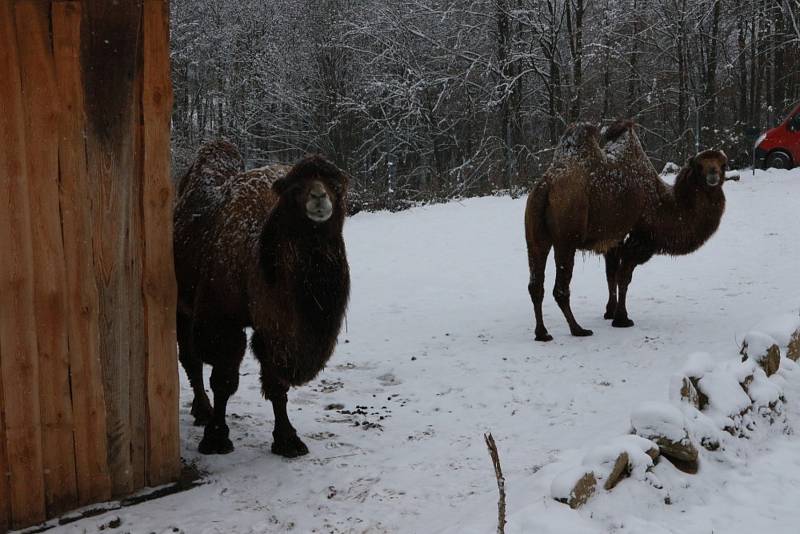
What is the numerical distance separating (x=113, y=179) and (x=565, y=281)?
494 centimetres

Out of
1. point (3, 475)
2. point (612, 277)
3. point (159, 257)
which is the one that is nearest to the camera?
point (3, 475)

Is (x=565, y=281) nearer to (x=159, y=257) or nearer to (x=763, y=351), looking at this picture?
(x=763, y=351)

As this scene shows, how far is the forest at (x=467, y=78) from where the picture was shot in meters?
24.8

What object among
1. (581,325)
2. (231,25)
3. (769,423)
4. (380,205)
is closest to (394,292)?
(581,325)

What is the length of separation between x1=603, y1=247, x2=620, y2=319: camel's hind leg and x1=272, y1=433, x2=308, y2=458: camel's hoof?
464 centimetres

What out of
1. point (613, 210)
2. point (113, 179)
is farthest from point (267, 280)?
point (613, 210)

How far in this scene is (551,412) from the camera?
544cm

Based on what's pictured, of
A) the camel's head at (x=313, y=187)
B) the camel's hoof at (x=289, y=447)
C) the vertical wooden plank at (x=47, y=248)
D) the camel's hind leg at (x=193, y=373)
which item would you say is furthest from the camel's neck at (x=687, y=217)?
the vertical wooden plank at (x=47, y=248)

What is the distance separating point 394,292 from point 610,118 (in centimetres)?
1827

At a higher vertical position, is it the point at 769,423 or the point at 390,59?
the point at 390,59

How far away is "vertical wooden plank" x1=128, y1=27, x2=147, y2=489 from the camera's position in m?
Result: 4.12

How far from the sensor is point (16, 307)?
360cm

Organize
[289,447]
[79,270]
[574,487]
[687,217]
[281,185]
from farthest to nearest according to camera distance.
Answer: [687,217]
[289,447]
[281,185]
[79,270]
[574,487]

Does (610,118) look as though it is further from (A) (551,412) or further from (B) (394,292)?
(A) (551,412)
